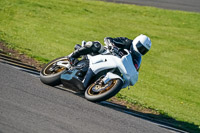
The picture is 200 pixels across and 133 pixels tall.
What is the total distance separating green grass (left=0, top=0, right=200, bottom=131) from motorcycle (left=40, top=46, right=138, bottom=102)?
218 cm

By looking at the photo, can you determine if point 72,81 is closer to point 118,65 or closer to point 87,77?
point 87,77

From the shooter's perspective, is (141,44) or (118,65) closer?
(118,65)

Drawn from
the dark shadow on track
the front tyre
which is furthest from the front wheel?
the front tyre

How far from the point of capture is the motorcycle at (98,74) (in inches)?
296

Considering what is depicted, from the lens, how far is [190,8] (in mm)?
25281

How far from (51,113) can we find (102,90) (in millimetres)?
1703

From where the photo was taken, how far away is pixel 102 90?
24.8ft

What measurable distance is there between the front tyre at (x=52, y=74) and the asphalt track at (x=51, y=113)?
0.13 m

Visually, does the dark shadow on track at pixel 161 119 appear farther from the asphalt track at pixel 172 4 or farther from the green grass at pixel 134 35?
the asphalt track at pixel 172 4

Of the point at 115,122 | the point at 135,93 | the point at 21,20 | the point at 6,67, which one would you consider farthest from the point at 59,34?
the point at 115,122

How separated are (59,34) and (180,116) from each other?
30.6 ft

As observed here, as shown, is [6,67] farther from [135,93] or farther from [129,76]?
[135,93]

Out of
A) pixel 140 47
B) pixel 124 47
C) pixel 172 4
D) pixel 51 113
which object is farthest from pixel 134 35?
pixel 51 113

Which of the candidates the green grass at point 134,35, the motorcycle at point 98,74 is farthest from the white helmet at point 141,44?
the green grass at point 134,35
